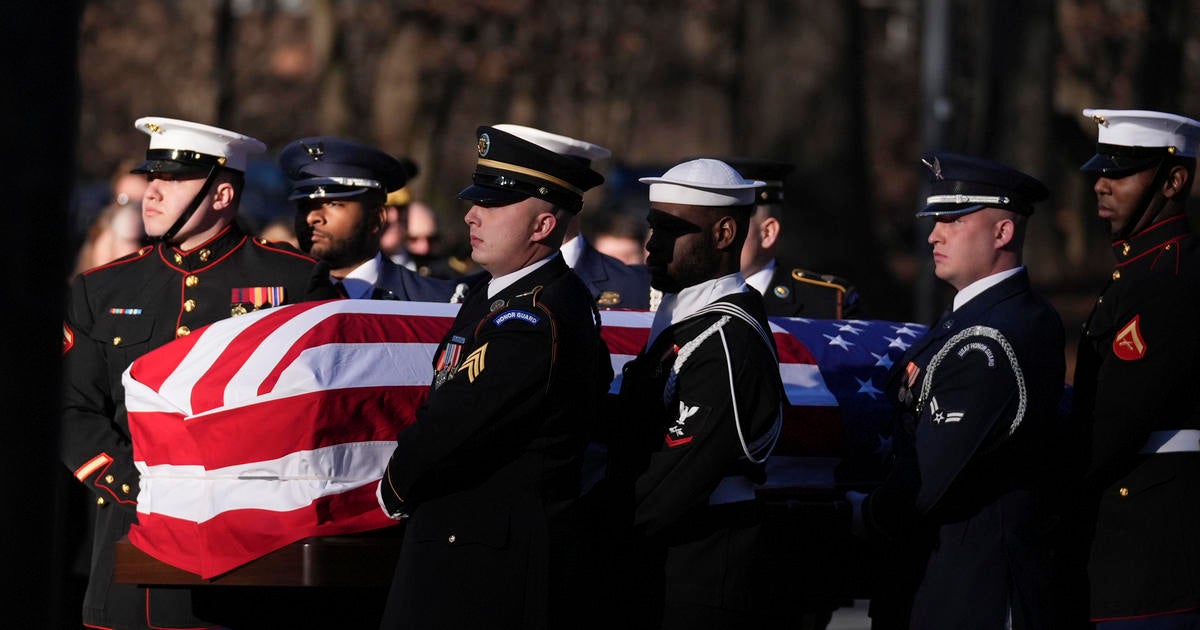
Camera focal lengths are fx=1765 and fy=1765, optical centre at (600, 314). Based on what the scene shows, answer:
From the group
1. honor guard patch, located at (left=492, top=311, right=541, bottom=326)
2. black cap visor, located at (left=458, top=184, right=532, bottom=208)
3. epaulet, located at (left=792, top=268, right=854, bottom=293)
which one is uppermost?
black cap visor, located at (left=458, top=184, right=532, bottom=208)

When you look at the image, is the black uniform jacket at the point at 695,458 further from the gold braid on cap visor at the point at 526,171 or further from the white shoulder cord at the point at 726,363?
the gold braid on cap visor at the point at 526,171

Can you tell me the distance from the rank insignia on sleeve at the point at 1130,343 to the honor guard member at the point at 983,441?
192 mm

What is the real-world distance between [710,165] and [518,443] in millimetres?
968

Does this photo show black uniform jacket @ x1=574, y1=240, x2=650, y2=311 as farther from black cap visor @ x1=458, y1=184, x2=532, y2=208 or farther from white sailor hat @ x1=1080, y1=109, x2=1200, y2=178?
black cap visor @ x1=458, y1=184, x2=532, y2=208

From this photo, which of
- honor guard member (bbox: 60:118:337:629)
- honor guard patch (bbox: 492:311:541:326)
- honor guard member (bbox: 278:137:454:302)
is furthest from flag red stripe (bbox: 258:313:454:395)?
honor guard member (bbox: 278:137:454:302)

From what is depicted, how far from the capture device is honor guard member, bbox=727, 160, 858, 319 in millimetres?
6500

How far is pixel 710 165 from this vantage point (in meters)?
4.50

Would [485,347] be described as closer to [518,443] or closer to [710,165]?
[518,443]

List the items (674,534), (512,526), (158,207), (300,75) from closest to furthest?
(512,526), (674,534), (158,207), (300,75)

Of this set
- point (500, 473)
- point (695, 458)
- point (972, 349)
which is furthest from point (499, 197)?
point (972, 349)

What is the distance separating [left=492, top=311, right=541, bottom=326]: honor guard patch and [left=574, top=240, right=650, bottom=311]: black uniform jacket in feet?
7.79

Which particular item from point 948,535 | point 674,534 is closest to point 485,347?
point 674,534

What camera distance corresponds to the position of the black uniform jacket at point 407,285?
243 inches

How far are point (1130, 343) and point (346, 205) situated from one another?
2710 millimetres
